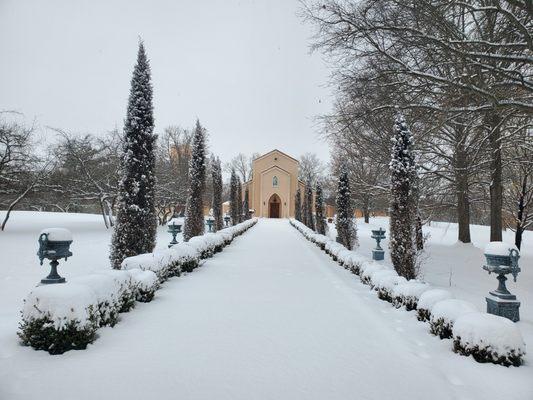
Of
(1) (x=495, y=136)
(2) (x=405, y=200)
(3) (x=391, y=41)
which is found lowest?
(2) (x=405, y=200)

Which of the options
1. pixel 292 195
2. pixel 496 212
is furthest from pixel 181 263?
pixel 292 195

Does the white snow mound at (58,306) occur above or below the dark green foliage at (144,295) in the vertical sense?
above

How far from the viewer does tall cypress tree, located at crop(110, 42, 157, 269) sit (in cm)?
933

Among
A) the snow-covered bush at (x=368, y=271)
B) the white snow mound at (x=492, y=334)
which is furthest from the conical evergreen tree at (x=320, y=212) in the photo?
the white snow mound at (x=492, y=334)

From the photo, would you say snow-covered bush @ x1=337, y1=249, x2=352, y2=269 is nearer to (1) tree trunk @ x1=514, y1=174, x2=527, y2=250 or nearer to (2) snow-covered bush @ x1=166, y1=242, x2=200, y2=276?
(2) snow-covered bush @ x1=166, y1=242, x2=200, y2=276

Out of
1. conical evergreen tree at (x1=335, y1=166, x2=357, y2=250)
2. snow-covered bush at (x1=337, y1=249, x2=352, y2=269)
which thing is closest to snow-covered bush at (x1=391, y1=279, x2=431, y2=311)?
snow-covered bush at (x1=337, y1=249, x2=352, y2=269)

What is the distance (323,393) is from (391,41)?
8267 mm

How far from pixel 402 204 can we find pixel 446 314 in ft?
16.6

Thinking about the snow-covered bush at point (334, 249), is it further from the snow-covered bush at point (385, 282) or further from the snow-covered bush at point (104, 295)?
the snow-covered bush at point (104, 295)

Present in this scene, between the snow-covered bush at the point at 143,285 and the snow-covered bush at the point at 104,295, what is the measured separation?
0.89m

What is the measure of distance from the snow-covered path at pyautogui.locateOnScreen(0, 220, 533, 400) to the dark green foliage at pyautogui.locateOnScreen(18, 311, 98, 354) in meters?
0.11

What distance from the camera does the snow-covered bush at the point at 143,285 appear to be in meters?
5.65

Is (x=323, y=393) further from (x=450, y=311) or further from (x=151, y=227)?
(x=151, y=227)

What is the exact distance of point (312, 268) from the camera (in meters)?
9.85
